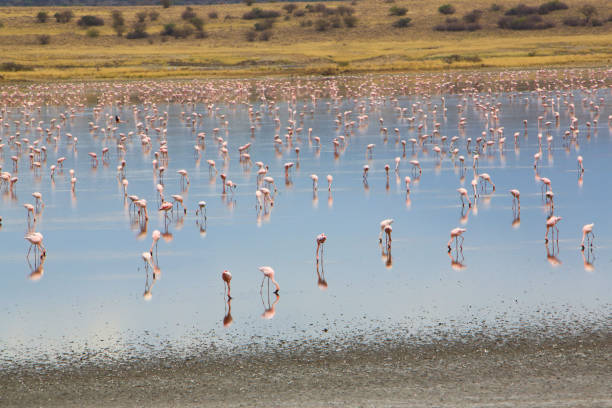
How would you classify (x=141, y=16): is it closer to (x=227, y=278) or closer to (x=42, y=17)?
(x=42, y=17)

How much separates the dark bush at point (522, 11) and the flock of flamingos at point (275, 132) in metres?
40.3

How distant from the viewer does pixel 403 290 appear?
10586 millimetres

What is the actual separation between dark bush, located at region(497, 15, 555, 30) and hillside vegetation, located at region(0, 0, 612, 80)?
144 millimetres

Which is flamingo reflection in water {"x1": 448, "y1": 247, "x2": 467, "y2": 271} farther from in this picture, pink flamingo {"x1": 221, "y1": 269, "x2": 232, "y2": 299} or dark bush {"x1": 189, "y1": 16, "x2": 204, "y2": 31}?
dark bush {"x1": 189, "y1": 16, "x2": 204, "y2": 31}

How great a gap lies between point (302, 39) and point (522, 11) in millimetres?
25031

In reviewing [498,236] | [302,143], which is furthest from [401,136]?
[498,236]

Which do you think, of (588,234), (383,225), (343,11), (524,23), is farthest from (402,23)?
(383,225)

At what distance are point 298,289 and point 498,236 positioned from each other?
4015 millimetres

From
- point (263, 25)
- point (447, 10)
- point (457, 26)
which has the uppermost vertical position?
point (447, 10)

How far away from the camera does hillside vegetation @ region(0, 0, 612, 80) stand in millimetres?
66188

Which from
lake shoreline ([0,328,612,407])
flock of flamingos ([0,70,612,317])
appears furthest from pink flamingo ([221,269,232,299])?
lake shoreline ([0,328,612,407])

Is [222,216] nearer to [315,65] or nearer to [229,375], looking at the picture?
[229,375]

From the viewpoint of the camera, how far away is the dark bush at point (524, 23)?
86375 millimetres

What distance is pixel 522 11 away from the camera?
305 feet
